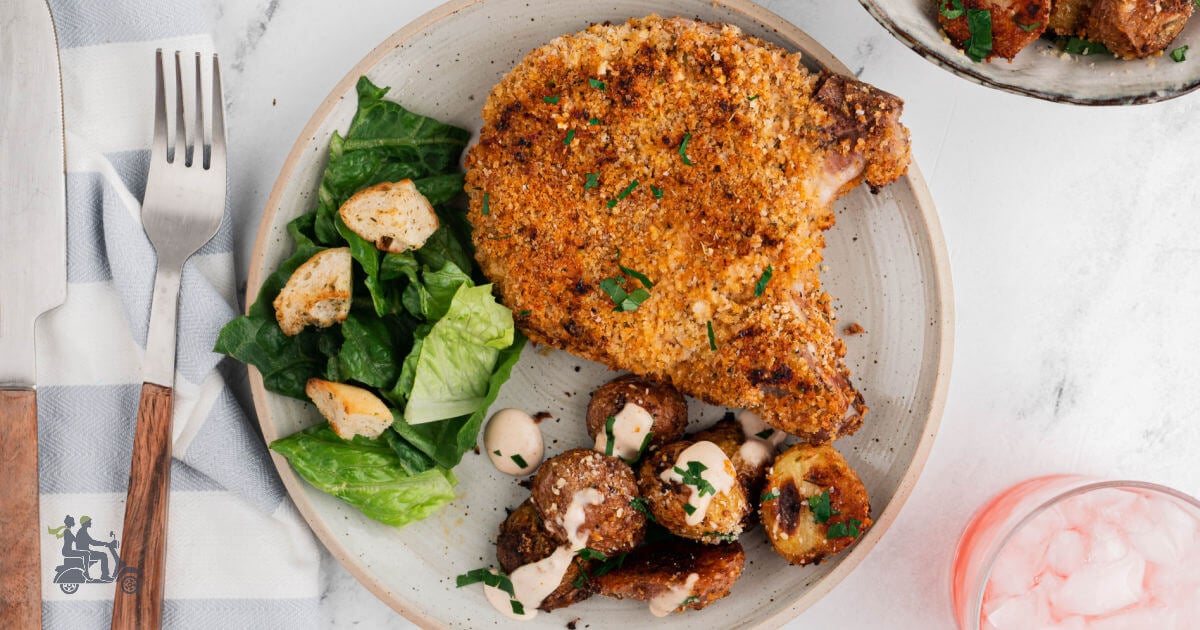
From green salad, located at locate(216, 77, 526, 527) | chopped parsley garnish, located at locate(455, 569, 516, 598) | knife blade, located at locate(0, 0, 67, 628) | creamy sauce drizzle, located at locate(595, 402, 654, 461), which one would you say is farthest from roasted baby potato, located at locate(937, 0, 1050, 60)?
knife blade, located at locate(0, 0, 67, 628)

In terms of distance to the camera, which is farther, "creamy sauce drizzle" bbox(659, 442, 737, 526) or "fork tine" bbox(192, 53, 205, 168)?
"fork tine" bbox(192, 53, 205, 168)

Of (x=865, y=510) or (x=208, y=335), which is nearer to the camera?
(x=865, y=510)

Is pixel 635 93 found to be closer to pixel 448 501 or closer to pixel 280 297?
pixel 280 297

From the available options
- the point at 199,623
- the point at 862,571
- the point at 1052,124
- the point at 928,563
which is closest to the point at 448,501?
the point at 199,623

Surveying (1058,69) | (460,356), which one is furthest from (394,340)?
(1058,69)

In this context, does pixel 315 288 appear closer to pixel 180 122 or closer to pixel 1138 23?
pixel 180 122

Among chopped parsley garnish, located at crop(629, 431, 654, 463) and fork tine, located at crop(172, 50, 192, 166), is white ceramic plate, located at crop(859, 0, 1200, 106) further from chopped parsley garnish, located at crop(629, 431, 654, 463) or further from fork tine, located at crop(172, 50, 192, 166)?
fork tine, located at crop(172, 50, 192, 166)

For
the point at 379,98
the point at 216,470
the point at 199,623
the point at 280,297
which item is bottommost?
the point at 199,623
